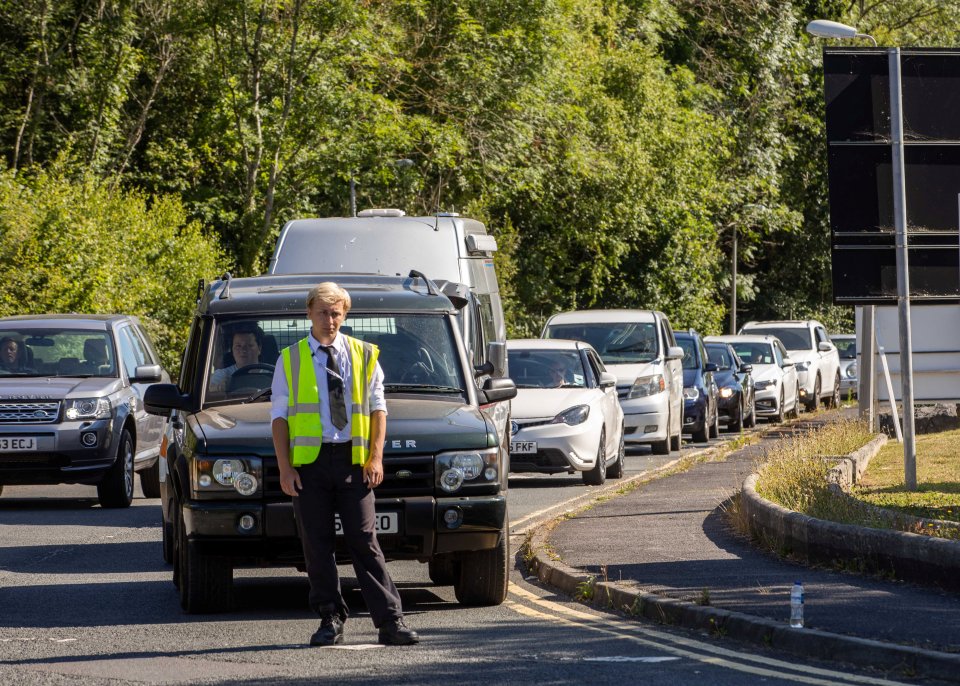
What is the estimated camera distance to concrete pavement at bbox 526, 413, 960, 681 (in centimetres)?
798

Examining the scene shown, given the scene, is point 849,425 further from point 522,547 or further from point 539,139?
point 539,139

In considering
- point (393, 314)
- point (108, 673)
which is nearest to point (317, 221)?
point (393, 314)

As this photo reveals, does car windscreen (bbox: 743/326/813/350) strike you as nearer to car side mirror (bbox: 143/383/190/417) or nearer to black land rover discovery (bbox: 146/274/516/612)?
black land rover discovery (bbox: 146/274/516/612)

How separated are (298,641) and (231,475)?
107 cm

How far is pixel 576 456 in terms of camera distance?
1842cm

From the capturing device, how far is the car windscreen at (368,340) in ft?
34.1

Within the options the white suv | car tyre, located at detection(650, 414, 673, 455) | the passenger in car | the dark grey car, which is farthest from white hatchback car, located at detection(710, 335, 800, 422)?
the passenger in car

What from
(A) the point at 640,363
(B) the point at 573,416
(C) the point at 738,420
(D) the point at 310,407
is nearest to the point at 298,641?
(D) the point at 310,407

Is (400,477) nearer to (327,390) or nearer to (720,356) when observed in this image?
(327,390)

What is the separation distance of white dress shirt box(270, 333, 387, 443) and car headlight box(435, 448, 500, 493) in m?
1.03

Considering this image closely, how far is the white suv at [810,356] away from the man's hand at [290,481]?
31315 millimetres

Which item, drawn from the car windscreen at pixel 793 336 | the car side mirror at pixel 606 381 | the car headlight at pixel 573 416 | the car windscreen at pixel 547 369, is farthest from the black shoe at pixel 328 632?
the car windscreen at pixel 793 336

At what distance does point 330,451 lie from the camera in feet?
27.2

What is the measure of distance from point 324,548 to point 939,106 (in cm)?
818
